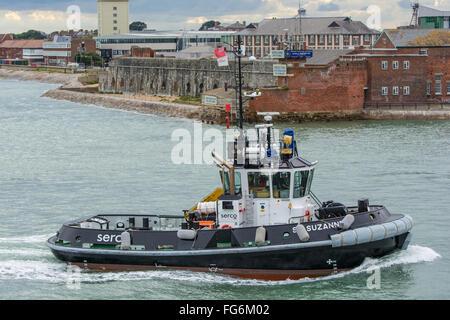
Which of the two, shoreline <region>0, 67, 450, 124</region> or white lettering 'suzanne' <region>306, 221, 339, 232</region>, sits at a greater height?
shoreline <region>0, 67, 450, 124</region>

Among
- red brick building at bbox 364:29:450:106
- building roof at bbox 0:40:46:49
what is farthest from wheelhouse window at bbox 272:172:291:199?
building roof at bbox 0:40:46:49

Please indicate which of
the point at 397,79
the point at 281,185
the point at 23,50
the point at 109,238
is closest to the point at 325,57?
the point at 397,79

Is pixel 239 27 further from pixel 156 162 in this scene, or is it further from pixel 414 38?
pixel 156 162

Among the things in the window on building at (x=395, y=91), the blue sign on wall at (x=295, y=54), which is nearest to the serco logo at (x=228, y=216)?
the blue sign on wall at (x=295, y=54)

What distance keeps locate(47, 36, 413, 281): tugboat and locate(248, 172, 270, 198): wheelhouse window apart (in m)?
0.02

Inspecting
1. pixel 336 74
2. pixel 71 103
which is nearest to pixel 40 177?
pixel 336 74

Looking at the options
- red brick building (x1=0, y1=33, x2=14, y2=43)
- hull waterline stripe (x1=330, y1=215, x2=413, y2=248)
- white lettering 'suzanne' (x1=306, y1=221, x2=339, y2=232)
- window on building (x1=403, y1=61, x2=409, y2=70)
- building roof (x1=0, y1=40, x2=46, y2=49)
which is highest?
red brick building (x1=0, y1=33, x2=14, y2=43)

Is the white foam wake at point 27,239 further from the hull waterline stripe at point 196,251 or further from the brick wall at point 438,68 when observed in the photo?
the brick wall at point 438,68

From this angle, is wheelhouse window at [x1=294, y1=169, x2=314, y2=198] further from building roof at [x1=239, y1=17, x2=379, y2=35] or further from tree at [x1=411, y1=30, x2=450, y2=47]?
building roof at [x1=239, y1=17, x2=379, y2=35]

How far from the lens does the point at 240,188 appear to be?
18906 mm

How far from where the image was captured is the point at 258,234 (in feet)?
59.3

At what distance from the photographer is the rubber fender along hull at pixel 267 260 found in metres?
18.2

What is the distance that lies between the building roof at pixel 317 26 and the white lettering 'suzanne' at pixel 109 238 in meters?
63.4

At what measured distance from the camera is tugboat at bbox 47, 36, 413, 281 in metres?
18.1
